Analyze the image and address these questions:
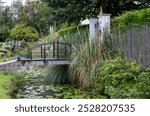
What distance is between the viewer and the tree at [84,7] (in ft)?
68.0

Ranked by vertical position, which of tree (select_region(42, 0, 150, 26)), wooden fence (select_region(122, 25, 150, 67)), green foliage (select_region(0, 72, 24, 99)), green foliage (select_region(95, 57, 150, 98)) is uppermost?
tree (select_region(42, 0, 150, 26))

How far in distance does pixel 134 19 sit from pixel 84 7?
8.43 m

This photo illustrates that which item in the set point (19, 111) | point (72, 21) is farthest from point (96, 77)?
point (72, 21)

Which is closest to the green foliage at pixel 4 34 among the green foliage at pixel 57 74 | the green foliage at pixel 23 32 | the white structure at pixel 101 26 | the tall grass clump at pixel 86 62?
the green foliage at pixel 23 32

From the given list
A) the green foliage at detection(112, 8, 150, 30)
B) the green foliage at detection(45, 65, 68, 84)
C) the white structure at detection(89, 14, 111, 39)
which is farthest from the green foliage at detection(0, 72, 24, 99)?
the green foliage at detection(112, 8, 150, 30)

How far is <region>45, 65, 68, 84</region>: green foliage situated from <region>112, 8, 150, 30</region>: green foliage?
2.29m

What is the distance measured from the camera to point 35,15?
129 feet

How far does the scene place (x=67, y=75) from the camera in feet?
46.2

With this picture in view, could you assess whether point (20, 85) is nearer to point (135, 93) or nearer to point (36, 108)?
point (135, 93)

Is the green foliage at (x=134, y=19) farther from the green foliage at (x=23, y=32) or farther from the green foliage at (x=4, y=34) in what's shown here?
the green foliage at (x=4, y=34)

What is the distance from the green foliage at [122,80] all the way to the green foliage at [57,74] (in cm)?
256

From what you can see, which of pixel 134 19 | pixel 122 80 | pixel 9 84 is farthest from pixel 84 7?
pixel 122 80

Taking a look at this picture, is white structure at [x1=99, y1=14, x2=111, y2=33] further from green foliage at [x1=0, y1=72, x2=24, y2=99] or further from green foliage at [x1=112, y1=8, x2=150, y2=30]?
green foliage at [x1=0, y1=72, x2=24, y2=99]

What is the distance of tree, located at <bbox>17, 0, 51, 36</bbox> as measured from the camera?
38812mm
